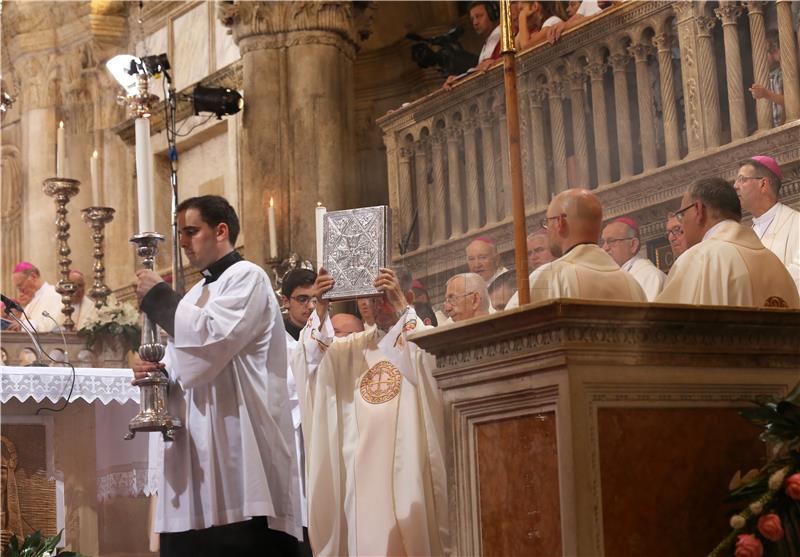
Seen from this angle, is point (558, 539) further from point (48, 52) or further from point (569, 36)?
point (48, 52)

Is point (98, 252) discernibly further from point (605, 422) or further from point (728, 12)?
point (605, 422)

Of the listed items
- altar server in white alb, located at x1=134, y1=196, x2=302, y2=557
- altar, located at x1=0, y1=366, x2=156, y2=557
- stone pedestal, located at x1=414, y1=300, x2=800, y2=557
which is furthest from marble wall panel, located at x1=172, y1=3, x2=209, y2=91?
stone pedestal, located at x1=414, y1=300, x2=800, y2=557

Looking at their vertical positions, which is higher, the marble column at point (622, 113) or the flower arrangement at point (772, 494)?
the marble column at point (622, 113)

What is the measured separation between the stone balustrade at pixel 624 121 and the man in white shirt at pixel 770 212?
256 mm

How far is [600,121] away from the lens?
7.43 metres

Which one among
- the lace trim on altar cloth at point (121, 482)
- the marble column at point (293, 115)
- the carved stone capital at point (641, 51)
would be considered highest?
the marble column at point (293, 115)

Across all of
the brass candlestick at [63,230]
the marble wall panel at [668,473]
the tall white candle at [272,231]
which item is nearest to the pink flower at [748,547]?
the marble wall panel at [668,473]

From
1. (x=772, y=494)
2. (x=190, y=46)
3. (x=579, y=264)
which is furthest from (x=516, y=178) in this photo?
(x=190, y=46)

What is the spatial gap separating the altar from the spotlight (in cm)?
433

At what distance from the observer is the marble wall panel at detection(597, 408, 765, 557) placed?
3.62 m

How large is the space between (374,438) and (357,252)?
4.15 ft

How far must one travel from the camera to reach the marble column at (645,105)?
712 centimetres

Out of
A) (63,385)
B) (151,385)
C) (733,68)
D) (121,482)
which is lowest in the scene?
(121,482)

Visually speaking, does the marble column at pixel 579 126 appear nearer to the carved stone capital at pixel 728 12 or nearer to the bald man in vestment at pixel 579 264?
the carved stone capital at pixel 728 12
